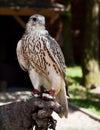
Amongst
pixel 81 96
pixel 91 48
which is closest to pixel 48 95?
pixel 81 96

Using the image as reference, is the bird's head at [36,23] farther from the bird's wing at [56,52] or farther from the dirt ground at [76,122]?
the dirt ground at [76,122]

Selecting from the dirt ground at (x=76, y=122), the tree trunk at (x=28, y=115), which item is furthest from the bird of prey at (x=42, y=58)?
the dirt ground at (x=76, y=122)

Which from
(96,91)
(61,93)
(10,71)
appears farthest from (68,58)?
(61,93)

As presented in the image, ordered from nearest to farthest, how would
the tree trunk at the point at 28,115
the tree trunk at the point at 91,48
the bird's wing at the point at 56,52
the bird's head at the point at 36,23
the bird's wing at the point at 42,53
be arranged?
1. the tree trunk at the point at 28,115
2. the bird's head at the point at 36,23
3. the bird's wing at the point at 42,53
4. the bird's wing at the point at 56,52
5. the tree trunk at the point at 91,48

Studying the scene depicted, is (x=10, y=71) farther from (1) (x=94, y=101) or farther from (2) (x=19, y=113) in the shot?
(2) (x=19, y=113)

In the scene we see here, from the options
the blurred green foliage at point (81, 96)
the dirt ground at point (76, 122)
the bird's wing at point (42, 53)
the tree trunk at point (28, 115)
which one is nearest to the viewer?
the tree trunk at point (28, 115)

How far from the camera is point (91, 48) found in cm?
1409

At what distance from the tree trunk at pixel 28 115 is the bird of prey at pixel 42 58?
491 mm

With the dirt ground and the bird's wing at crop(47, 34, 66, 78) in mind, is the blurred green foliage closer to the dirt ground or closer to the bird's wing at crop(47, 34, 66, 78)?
the dirt ground

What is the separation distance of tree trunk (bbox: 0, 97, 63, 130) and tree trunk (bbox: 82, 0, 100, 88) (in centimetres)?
923

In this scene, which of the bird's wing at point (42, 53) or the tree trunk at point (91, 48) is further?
the tree trunk at point (91, 48)

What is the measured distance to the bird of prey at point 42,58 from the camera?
5.10m

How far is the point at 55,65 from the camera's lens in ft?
17.9

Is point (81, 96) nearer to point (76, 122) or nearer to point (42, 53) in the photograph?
point (76, 122)
